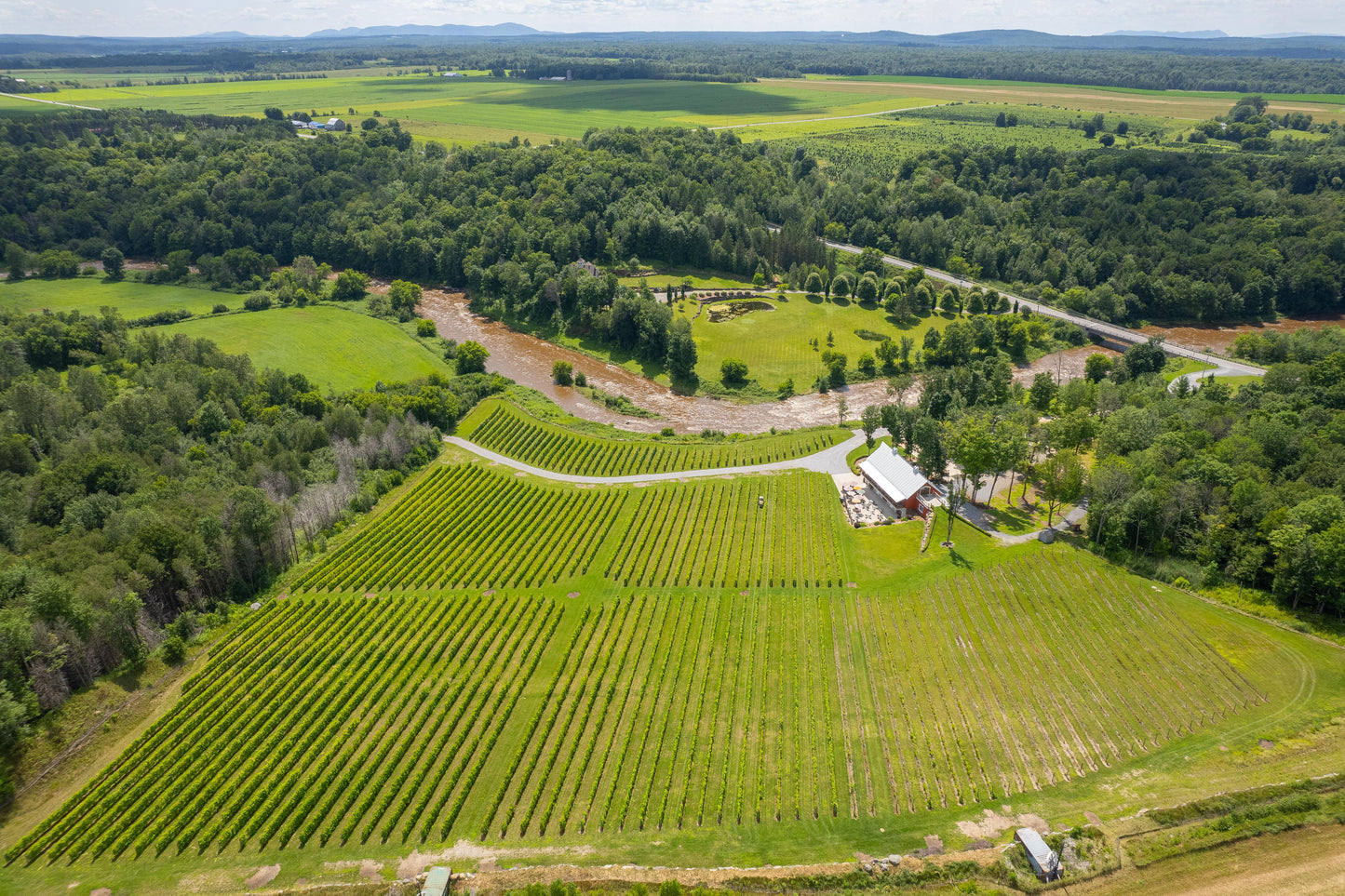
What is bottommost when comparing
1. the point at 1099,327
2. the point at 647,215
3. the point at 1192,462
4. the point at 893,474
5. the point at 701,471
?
the point at 701,471

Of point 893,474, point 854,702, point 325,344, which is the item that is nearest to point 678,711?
point 854,702

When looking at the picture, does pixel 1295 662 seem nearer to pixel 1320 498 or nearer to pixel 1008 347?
pixel 1320 498

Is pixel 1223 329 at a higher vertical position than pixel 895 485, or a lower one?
lower

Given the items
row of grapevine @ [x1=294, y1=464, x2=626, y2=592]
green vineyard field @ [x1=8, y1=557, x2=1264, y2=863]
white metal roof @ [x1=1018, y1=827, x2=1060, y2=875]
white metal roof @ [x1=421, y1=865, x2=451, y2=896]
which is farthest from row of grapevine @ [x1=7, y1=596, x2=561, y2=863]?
white metal roof @ [x1=1018, y1=827, x2=1060, y2=875]

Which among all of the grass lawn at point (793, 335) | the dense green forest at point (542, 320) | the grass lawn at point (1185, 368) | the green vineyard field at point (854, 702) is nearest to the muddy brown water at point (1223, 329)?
the dense green forest at point (542, 320)

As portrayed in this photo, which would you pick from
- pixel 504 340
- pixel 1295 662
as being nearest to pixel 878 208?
pixel 504 340

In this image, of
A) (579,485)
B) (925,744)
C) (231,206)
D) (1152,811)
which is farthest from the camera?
(231,206)

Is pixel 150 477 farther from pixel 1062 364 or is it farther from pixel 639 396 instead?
pixel 1062 364
